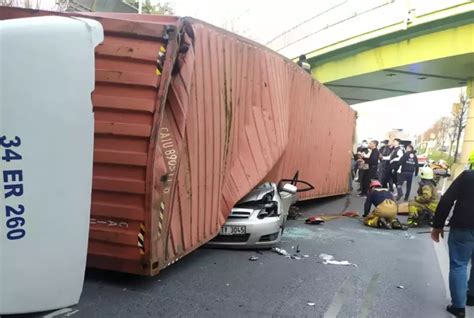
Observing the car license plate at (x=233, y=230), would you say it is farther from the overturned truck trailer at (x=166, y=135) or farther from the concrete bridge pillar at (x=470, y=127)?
the concrete bridge pillar at (x=470, y=127)

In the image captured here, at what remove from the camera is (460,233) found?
4633 mm

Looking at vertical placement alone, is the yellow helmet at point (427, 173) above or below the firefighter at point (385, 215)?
above

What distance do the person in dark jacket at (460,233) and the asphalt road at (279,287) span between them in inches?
9.7

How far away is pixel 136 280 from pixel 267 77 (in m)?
3.59

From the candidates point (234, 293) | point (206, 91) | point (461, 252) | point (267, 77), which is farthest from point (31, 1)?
point (461, 252)

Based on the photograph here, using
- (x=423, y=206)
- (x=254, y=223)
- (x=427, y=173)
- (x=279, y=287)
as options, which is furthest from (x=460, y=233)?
(x=427, y=173)

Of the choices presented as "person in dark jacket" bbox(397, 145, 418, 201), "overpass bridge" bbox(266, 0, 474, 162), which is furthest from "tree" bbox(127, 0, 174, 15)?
"person in dark jacket" bbox(397, 145, 418, 201)

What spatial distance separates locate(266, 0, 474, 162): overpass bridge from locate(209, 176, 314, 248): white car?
13.2 metres

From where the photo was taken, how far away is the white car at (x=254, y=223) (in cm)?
634

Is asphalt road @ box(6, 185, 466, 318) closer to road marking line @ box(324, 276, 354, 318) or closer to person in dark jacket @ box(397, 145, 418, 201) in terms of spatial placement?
road marking line @ box(324, 276, 354, 318)

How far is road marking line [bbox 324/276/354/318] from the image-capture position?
14.5 ft

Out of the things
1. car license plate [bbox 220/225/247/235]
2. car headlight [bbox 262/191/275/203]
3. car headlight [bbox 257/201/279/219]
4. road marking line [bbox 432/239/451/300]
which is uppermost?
car headlight [bbox 262/191/275/203]

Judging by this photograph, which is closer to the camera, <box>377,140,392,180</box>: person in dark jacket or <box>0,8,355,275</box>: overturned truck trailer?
<box>0,8,355,275</box>: overturned truck trailer

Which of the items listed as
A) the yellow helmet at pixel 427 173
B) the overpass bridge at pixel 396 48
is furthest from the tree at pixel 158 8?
the yellow helmet at pixel 427 173
